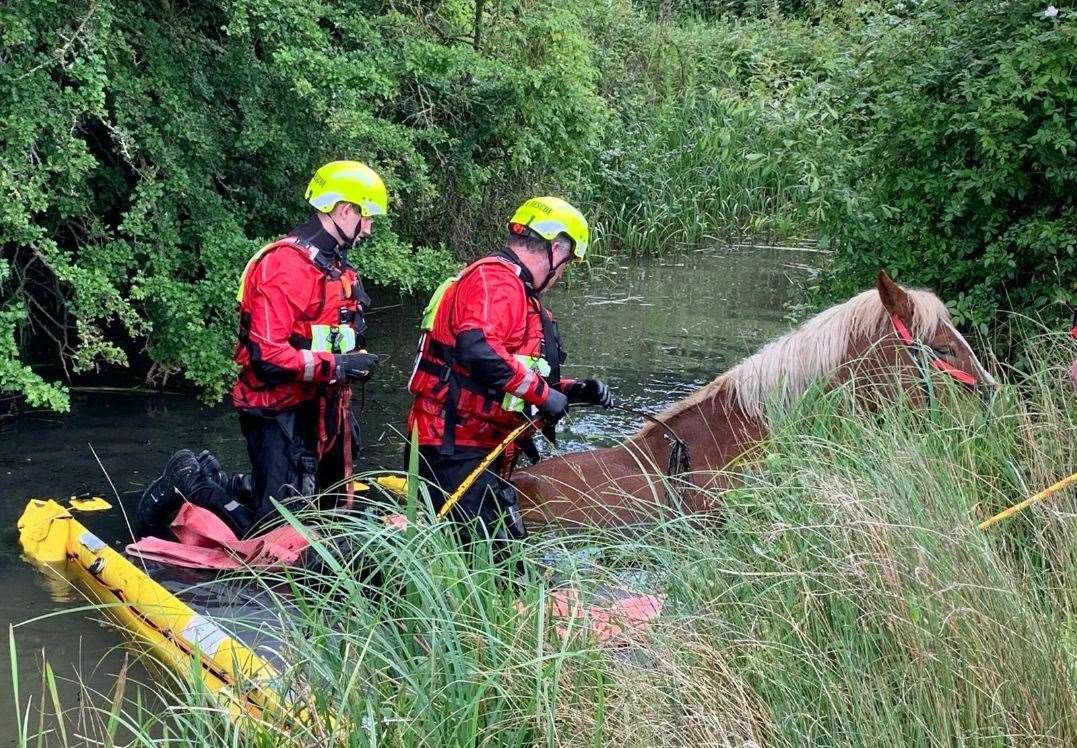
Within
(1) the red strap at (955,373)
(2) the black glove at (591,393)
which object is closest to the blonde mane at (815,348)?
(1) the red strap at (955,373)

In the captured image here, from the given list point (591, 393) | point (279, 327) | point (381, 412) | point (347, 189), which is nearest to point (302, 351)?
point (279, 327)

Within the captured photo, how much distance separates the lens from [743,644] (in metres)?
3.34

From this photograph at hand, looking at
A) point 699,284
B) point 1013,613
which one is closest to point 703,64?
point 699,284

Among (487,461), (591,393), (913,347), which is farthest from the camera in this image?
(591,393)

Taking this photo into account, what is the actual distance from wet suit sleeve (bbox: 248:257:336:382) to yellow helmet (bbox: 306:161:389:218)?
344 millimetres

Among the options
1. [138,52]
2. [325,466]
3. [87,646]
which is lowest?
[87,646]

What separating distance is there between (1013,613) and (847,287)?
4963 millimetres

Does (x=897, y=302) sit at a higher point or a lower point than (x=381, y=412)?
higher

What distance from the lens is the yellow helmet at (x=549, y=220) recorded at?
211 inches

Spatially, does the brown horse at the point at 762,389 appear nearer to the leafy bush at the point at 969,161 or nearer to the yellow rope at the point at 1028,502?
the yellow rope at the point at 1028,502

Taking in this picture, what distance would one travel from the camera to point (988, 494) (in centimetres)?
432

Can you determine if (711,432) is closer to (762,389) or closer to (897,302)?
(762,389)

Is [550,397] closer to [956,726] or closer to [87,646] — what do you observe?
[87,646]

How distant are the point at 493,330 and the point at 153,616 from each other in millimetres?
1811
